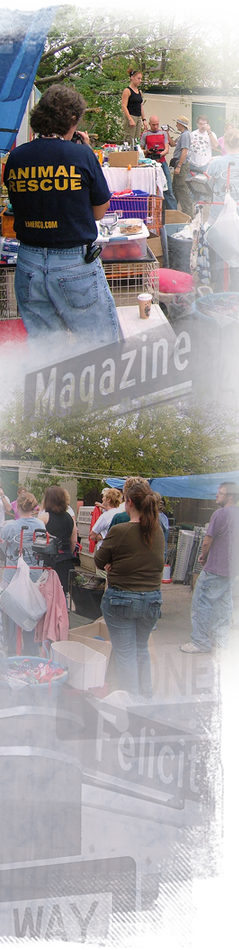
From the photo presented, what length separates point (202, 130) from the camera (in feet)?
18.2

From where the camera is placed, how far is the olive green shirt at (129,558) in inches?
109

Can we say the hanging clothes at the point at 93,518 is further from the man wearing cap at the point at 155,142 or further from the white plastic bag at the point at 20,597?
the man wearing cap at the point at 155,142

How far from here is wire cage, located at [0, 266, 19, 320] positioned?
10.1 feet

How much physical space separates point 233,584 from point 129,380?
87cm

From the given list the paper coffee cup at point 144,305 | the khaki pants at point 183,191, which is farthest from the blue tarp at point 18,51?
the khaki pants at point 183,191

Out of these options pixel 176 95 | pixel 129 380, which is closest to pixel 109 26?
pixel 129 380

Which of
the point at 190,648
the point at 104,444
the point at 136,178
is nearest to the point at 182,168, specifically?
the point at 136,178

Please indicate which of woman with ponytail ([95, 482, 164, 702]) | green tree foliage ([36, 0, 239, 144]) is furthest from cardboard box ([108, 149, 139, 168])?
woman with ponytail ([95, 482, 164, 702])

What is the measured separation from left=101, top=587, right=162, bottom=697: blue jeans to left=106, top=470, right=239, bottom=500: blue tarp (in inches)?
13.8

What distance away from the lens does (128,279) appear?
3295 millimetres

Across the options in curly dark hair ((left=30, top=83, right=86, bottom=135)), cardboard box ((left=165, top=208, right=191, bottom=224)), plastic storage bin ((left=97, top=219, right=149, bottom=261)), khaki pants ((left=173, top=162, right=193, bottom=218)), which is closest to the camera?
curly dark hair ((left=30, top=83, right=86, bottom=135))

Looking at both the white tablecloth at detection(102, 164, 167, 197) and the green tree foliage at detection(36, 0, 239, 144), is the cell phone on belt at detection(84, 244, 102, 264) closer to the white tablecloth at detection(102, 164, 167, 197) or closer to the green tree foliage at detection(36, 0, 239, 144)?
the green tree foliage at detection(36, 0, 239, 144)

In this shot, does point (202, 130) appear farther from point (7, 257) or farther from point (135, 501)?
point (135, 501)

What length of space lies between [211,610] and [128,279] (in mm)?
1316
